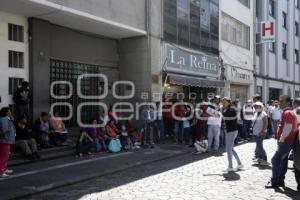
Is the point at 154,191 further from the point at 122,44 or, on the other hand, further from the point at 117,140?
the point at 122,44

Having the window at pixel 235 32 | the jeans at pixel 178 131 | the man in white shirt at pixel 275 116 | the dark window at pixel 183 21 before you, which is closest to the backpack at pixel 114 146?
the jeans at pixel 178 131

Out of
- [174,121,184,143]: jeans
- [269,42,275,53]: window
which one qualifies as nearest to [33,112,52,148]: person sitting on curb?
[174,121,184,143]: jeans

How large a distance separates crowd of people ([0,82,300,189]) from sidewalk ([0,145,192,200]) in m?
0.54

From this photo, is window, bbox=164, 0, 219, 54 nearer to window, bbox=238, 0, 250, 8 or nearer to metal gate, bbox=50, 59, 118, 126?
metal gate, bbox=50, 59, 118, 126

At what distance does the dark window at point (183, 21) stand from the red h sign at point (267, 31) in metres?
9.37

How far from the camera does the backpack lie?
13500mm

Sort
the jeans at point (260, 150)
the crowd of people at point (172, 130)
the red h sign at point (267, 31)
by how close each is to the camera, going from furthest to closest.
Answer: the red h sign at point (267, 31)
the jeans at point (260, 150)
the crowd of people at point (172, 130)

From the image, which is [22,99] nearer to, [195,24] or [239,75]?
[195,24]

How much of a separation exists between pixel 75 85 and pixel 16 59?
2958mm

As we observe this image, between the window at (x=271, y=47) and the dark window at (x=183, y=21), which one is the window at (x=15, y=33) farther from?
the window at (x=271, y=47)

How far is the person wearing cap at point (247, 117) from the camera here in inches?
700

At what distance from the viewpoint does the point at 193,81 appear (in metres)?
19.2

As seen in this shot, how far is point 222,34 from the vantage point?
24422 millimetres

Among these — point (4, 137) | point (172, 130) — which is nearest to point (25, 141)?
point (4, 137)
